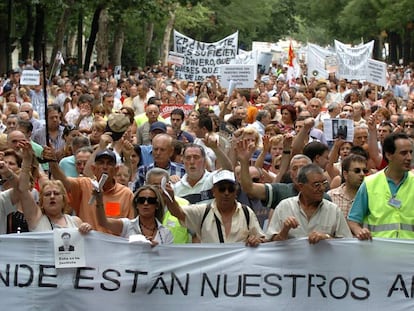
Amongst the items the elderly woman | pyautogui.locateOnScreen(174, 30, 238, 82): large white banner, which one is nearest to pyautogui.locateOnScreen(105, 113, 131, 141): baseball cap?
the elderly woman

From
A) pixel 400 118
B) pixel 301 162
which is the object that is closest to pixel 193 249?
pixel 301 162

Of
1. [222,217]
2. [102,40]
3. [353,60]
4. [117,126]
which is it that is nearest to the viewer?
[222,217]

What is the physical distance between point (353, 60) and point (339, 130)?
1328cm

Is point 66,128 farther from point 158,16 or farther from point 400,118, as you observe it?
point 158,16

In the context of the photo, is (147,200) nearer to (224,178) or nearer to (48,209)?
(224,178)

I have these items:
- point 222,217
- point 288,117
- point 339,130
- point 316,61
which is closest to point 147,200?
point 222,217

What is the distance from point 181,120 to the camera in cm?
1404

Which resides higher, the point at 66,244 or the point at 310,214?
the point at 310,214

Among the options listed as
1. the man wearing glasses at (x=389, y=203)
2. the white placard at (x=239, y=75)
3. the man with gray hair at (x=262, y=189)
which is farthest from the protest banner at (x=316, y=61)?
the man wearing glasses at (x=389, y=203)

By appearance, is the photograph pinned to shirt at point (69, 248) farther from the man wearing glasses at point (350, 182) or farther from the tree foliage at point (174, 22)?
the tree foliage at point (174, 22)

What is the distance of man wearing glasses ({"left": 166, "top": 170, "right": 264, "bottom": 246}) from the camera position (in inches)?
316

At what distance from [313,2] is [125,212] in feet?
218

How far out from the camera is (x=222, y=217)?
807cm

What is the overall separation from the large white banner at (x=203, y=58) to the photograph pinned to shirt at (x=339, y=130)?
31.7 ft
